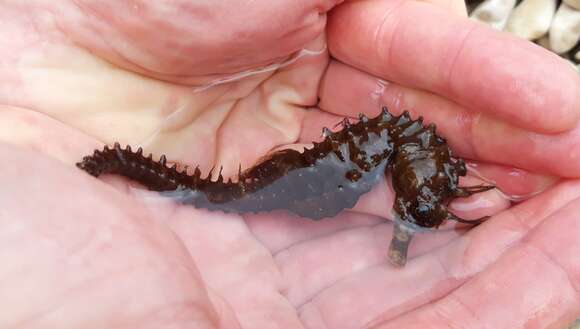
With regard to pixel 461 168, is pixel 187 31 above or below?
above

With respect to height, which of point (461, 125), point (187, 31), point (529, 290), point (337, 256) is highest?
point (187, 31)

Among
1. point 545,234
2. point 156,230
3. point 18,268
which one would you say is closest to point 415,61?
point 545,234

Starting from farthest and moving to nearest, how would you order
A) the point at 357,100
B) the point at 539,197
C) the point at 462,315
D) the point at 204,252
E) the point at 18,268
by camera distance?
the point at 357,100, the point at 204,252, the point at 539,197, the point at 462,315, the point at 18,268

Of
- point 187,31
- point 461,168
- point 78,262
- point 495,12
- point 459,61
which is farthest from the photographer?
point 495,12

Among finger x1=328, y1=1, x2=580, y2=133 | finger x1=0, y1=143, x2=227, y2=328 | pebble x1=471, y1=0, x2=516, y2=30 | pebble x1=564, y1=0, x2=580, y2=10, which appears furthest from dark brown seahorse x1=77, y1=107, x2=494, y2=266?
pebble x1=564, y1=0, x2=580, y2=10

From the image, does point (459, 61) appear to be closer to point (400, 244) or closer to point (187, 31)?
point (400, 244)

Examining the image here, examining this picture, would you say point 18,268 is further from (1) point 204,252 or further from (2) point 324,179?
(2) point 324,179

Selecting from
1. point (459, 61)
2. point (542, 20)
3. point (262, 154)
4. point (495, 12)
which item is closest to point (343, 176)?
point (262, 154)

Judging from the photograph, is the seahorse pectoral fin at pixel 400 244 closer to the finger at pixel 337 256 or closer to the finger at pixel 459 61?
the finger at pixel 337 256
